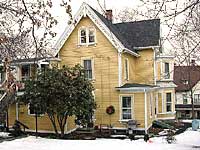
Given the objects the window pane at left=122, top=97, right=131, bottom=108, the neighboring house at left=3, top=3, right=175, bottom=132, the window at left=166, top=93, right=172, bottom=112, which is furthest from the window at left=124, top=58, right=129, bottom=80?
the window at left=166, top=93, right=172, bottom=112

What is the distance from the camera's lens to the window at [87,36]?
26703 mm

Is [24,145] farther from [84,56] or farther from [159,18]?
[159,18]

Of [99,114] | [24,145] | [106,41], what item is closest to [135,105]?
[99,114]

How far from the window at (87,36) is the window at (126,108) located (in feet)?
15.4

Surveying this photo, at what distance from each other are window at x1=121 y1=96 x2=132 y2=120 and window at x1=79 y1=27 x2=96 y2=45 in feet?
15.4

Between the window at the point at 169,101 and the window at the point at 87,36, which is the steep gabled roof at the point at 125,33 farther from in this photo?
the window at the point at 169,101

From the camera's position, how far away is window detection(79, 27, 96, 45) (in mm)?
26703

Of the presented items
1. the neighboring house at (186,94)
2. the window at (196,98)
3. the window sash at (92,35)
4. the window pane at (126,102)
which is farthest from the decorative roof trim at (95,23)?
the window at (196,98)

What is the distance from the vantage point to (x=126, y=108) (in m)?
25.6

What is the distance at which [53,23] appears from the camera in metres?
5.93

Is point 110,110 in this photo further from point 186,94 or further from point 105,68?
point 186,94

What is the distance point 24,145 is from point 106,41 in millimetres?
9926

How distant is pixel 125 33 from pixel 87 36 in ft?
18.6

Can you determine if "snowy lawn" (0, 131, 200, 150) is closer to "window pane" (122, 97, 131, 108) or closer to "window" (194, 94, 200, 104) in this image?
"window pane" (122, 97, 131, 108)
